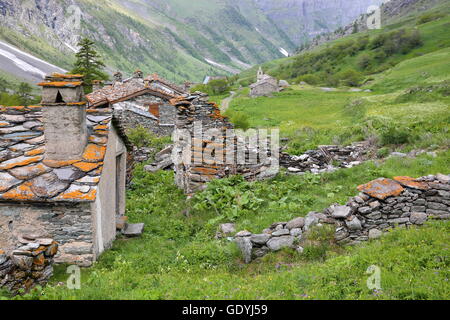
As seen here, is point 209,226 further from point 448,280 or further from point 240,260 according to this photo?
point 448,280

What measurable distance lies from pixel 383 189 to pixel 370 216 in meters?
0.82

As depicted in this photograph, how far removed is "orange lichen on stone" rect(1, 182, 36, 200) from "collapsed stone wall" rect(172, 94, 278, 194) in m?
6.40

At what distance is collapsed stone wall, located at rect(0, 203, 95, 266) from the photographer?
24.5 feet

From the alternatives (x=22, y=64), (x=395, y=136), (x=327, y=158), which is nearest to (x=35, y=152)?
(x=327, y=158)

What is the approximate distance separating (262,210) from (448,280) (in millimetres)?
5757

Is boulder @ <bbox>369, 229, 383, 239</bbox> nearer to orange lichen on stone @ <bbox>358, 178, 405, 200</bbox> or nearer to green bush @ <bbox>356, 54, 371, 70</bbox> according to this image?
orange lichen on stone @ <bbox>358, 178, 405, 200</bbox>

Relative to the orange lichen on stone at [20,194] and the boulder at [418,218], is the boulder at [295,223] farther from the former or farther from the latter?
the orange lichen on stone at [20,194]

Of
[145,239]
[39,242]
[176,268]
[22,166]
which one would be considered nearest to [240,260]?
[176,268]

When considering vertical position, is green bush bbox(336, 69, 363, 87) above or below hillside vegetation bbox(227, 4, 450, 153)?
above

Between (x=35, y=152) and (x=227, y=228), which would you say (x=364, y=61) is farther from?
(x=35, y=152)

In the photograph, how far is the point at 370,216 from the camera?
8.35 metres

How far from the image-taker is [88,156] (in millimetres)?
8250

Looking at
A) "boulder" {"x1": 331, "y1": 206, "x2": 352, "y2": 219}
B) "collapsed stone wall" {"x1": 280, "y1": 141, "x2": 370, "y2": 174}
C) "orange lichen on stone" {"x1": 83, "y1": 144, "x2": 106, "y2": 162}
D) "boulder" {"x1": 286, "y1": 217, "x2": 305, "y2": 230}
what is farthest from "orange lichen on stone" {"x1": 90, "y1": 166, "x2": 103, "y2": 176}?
"collapsed stone wall" {"x1": 280, "y1": 141, "x2": 370, "y2": 174}

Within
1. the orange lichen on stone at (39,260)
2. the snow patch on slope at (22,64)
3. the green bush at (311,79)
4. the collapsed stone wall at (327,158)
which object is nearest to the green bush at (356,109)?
the collapsed stone wall at (327,158)
